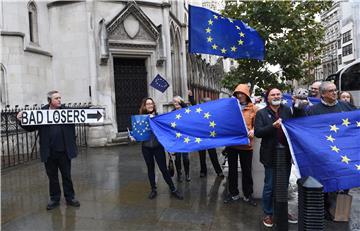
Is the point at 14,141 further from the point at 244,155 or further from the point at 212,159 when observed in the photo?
the point at 244,155

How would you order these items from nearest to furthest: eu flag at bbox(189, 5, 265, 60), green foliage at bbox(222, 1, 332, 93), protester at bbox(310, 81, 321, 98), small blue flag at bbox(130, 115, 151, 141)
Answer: small blue flag at bbox(130, 115, 151, 141) < eu flag at bbox(189, 5, 265, 60) < protester at bbox(310, 81, 321, 98) < green foliage at bbox(222, 1, 332, 93)

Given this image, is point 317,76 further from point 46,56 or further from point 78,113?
point 78,113

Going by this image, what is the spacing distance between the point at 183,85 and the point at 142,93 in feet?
15.3

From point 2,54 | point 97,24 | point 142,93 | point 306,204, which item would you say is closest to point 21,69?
point 2,54

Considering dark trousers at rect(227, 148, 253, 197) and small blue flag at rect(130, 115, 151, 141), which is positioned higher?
small blue flag at rect(130, 115, 151, 141)

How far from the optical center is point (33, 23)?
50.8 ft

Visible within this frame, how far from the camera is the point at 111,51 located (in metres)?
15.8

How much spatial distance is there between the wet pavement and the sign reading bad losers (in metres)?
1.49

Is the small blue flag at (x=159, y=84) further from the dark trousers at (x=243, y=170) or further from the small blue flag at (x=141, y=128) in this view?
the dark trousers at (x=243, y=170)

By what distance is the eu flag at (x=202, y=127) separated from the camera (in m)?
6.64

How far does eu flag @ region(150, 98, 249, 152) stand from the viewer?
21.8ft

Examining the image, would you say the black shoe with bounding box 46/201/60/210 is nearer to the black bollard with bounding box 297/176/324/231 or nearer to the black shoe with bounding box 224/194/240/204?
the black shoe with bounding box 224/194/240/204

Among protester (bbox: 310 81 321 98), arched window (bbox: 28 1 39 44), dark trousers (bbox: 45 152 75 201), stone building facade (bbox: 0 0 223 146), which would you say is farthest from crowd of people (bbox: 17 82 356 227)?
arched window (bbox: 28 1 39 44)

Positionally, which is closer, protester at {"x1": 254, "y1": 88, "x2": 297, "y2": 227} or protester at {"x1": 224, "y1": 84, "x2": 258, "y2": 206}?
protester at {"x1": 254, "y1": 88, "x2": 297, "y2": 227}
